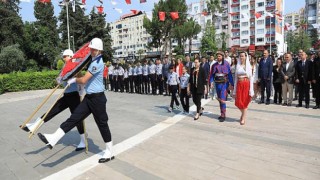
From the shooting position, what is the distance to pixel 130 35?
11156 centimetres

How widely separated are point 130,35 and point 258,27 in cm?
5312

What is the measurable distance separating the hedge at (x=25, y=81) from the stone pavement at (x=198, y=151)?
523 inches

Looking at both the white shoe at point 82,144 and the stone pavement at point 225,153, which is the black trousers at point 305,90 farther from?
the white shoe at point 82,144

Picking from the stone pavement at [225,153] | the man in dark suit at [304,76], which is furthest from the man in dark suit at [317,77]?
the stone pavement at [225,153]

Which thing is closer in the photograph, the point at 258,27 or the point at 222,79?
the point at 222,79

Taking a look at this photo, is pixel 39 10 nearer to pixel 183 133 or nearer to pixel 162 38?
pixel 162 38

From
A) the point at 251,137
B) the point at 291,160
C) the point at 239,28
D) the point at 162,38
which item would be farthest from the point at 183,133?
the point at 239,28

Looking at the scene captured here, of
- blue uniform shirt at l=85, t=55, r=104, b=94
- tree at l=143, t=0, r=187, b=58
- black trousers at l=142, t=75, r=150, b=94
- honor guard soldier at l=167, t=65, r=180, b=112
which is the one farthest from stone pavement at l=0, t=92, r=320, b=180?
tree at l=143, t=0, r=187, b=58

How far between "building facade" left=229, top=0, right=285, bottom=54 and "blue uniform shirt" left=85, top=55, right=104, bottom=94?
64123 millimetres

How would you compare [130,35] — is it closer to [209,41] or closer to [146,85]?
[209,41]

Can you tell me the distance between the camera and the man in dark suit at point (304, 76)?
9.76m

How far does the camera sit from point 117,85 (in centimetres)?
1864

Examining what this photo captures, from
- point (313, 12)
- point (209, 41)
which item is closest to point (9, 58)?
point (209, 41)

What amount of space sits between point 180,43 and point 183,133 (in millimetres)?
54104
